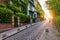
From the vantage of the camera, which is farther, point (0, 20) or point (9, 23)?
point (9, 23)

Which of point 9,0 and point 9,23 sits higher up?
point 9,0

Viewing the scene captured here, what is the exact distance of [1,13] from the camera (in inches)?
1109

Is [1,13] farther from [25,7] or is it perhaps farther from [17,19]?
[25,7]

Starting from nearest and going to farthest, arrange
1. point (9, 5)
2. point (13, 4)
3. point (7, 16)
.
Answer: point (7, 16) → point (9, 5) → point (13, 4)

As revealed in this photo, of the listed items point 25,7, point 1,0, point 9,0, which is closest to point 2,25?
point 1,0

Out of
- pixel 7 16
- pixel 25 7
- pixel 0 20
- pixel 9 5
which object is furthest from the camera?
pixel 25 7

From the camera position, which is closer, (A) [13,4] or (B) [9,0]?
(B) [9,0]

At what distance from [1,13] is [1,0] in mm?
9331

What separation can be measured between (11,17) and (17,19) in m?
4.30

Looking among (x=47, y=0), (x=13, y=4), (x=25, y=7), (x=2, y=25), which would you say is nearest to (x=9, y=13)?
(x=2, y=25)

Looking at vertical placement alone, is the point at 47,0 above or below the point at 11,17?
above

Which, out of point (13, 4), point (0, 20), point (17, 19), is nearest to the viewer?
point (0, 20)

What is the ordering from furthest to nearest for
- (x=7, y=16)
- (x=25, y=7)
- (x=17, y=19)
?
(x=25, y=7)
(x=17, y=19)
(x=7, y=16)

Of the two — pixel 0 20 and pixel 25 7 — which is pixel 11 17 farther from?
pixel 25 7
